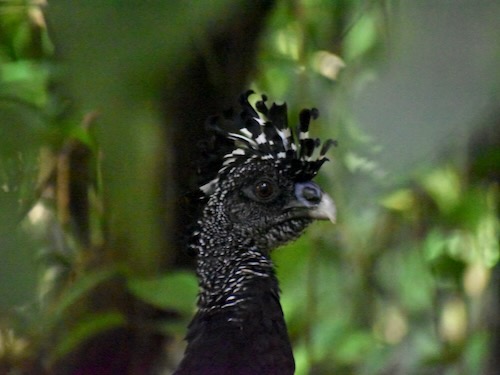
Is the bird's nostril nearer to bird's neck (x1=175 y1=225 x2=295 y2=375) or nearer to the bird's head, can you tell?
the bird's head

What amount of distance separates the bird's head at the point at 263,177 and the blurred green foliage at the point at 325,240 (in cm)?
9

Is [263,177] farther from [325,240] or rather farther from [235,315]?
[325,240]

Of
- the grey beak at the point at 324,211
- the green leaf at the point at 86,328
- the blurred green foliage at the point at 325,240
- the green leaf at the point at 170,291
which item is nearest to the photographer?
the blurred green foliage at the point at 325,240

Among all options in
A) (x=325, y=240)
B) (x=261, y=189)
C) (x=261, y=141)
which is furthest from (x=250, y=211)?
(x=325, y=240)

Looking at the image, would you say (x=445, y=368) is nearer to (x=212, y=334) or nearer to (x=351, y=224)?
(x=351, y=224)

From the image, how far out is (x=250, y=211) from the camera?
5.86ft

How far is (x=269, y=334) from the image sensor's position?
171 cm

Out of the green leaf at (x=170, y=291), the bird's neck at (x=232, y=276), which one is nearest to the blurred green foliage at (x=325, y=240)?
the green leaf at (x=170, y=291)

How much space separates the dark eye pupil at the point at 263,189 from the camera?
5.82 feet

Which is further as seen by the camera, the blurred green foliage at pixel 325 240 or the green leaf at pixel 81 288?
the green leaf at pixel 81 288

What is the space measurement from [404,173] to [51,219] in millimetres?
2117

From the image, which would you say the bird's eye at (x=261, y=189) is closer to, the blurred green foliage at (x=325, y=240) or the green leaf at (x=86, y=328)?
the blurred green foliage at (x=325, y=240)

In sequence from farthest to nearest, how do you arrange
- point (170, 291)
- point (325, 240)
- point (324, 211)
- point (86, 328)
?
point (325, 240) < point (86, 328) < point (170, 291) < point (324, 211)

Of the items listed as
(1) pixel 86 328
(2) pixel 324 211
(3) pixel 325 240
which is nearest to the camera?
(2) pixel 324 211
